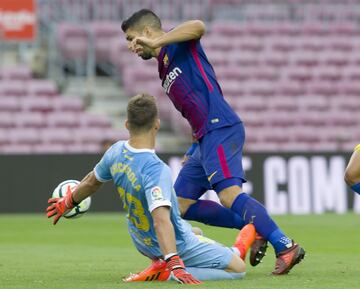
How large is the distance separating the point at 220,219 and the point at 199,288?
1.61 meters

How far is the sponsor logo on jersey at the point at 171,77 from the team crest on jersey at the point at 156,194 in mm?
1242

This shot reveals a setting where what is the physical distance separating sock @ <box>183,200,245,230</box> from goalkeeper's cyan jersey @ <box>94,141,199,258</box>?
31.2 inches

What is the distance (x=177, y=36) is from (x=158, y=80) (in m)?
15.7

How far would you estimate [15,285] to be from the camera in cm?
707

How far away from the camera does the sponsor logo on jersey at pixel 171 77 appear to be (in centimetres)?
802

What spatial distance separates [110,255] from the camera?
1027 centimetres

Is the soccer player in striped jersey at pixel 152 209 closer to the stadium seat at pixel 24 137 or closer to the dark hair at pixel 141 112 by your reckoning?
the dark hair at pixel 141 112

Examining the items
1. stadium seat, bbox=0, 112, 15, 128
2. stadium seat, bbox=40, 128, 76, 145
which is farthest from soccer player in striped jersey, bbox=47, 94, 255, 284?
stadium seat, bbox=0, 112, 15, 128

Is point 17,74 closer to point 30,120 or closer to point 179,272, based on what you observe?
point 30,120

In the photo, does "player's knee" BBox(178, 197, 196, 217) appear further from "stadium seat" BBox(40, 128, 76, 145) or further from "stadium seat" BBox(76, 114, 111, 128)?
"stadium seat" BBox(76, 114, 111, 128)

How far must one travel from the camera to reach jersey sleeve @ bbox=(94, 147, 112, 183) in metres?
7.32

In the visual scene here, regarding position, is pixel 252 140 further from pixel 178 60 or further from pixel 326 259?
pixel 178 60

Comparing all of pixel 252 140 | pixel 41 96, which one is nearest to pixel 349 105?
pixel 252 140

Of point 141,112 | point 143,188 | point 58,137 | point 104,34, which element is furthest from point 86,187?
point 104,34
